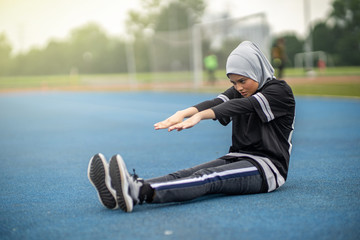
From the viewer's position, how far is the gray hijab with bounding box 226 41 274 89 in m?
3.34

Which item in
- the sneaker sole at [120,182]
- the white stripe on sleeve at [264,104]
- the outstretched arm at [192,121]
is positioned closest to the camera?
the sneaker sole at [120,182]

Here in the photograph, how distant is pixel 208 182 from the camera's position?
318cm

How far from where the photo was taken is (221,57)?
2111 centimetres

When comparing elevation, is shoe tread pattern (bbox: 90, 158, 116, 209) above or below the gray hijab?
below

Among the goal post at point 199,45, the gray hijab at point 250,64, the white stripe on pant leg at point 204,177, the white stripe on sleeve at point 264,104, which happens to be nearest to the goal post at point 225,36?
the goal post at point 199,45

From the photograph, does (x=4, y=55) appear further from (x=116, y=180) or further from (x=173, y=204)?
(x=116, y=180)

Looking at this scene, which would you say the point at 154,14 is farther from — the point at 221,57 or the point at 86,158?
the point at 86,158

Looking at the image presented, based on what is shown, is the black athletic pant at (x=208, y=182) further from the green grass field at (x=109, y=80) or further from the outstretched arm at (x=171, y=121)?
the green grass field at (x=109, y=80)

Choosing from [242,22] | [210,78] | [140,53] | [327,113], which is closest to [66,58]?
[140,53]

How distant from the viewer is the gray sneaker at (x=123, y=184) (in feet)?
9.55

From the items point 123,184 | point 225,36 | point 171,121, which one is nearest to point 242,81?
point 171,121

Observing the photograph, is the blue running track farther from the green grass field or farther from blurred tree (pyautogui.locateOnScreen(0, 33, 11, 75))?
blurred tree (pyautogui.locateOnScreen(0, 33, 11, 75))

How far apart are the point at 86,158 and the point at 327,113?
6.69m

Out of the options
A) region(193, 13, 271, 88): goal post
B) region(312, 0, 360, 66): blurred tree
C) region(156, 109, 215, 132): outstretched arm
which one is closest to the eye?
region(156, 109, 215, 132): outstretched arm
